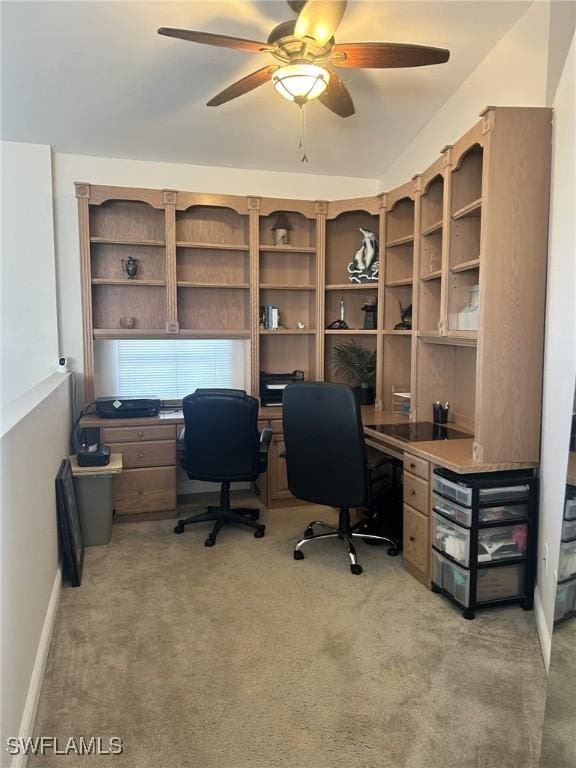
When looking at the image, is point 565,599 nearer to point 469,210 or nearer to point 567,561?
point 567,561

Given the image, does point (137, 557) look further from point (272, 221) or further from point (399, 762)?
point (272, 221)

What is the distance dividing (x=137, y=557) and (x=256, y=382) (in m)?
1.68

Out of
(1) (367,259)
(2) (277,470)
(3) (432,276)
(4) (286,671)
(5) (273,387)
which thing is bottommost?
(4) (286,671)

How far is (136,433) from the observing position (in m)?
3.81

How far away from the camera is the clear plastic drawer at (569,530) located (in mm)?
1624

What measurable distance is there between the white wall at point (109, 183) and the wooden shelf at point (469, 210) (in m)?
1.94

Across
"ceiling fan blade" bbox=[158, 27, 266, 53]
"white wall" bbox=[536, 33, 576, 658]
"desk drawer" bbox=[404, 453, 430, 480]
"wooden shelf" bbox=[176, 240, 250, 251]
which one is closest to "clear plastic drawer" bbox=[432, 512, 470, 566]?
"desk drawer" bbox=[404, 453, 430, 480]

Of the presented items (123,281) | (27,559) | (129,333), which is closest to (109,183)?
(123,281)

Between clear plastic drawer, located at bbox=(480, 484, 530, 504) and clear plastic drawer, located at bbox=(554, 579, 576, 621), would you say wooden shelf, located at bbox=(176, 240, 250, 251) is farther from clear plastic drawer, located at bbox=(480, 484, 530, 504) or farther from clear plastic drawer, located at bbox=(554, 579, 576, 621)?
clear plastic drawer, located at bbox=(554, 579, 576, 621)

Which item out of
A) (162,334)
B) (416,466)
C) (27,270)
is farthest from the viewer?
(162,334)

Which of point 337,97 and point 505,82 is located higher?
point 505,82

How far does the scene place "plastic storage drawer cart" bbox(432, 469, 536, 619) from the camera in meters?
2.55

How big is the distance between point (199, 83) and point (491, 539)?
2.99m

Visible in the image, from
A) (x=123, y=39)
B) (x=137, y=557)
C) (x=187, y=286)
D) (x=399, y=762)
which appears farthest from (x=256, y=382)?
(x=399, y=762)
